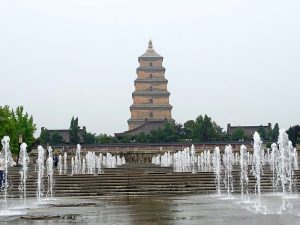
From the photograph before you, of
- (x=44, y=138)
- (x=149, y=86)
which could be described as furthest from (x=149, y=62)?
(x=44, y=138)

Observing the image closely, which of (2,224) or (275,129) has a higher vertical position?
(275,129)

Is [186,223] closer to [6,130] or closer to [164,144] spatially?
[6,130]

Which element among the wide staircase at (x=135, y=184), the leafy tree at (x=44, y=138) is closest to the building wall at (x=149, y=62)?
the leafy tree at (x=44, y=138)

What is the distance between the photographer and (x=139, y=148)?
7500 cm

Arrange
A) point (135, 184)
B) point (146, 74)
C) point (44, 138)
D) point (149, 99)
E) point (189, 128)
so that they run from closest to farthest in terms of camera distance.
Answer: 1. point (135, 184)
2. point (44, 138)
3. point (189, 128)
4. point (149, 99)
5. point (146, 74)

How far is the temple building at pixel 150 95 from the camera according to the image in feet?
324

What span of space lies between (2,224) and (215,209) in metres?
4.61

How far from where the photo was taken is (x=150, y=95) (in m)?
100

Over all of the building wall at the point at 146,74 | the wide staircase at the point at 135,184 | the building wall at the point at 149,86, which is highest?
the building wall at the point at 146,74

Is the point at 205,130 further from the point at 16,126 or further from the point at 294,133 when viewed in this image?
the point at 16,126

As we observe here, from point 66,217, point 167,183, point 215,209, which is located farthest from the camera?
point 167,183

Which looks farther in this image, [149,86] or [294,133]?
[149,86]

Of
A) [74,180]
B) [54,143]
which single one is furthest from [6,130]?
[54,143]

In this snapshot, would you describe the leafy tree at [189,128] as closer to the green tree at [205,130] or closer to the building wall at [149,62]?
the green tree at [205,130]
